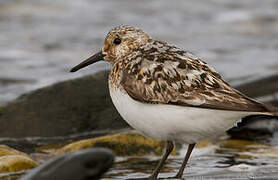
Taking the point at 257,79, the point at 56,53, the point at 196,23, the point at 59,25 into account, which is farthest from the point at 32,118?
the point at 196,23

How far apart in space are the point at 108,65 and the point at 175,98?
3.93 metres

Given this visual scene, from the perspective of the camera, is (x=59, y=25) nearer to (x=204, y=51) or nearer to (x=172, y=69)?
(x=204, y=51)

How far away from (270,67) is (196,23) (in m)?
3.63

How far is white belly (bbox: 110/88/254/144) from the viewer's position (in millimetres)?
4020

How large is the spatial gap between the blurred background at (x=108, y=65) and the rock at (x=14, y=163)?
24mm

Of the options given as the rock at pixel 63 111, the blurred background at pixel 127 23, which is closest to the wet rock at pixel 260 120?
the blurred background at pixel 127 23

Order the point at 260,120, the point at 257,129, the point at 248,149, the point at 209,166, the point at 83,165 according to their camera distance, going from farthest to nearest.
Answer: the point at 260,120 < the point at 257,129 < the point at 248,149 < the point at 209,166 < the point at 83,165

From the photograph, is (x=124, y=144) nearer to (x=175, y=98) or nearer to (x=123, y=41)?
(x=123, y=41)

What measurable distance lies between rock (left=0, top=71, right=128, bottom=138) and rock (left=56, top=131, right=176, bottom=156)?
29.0 inches

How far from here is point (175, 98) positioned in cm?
411

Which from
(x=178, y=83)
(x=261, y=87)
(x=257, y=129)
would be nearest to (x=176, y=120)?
(x=178, y=83)

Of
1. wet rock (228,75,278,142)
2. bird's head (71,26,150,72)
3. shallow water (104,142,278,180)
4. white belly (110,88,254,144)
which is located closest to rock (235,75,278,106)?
wet rock (228,75,278,142)

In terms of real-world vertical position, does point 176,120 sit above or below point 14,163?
above

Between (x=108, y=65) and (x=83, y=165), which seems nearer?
(x=83, y=165)
